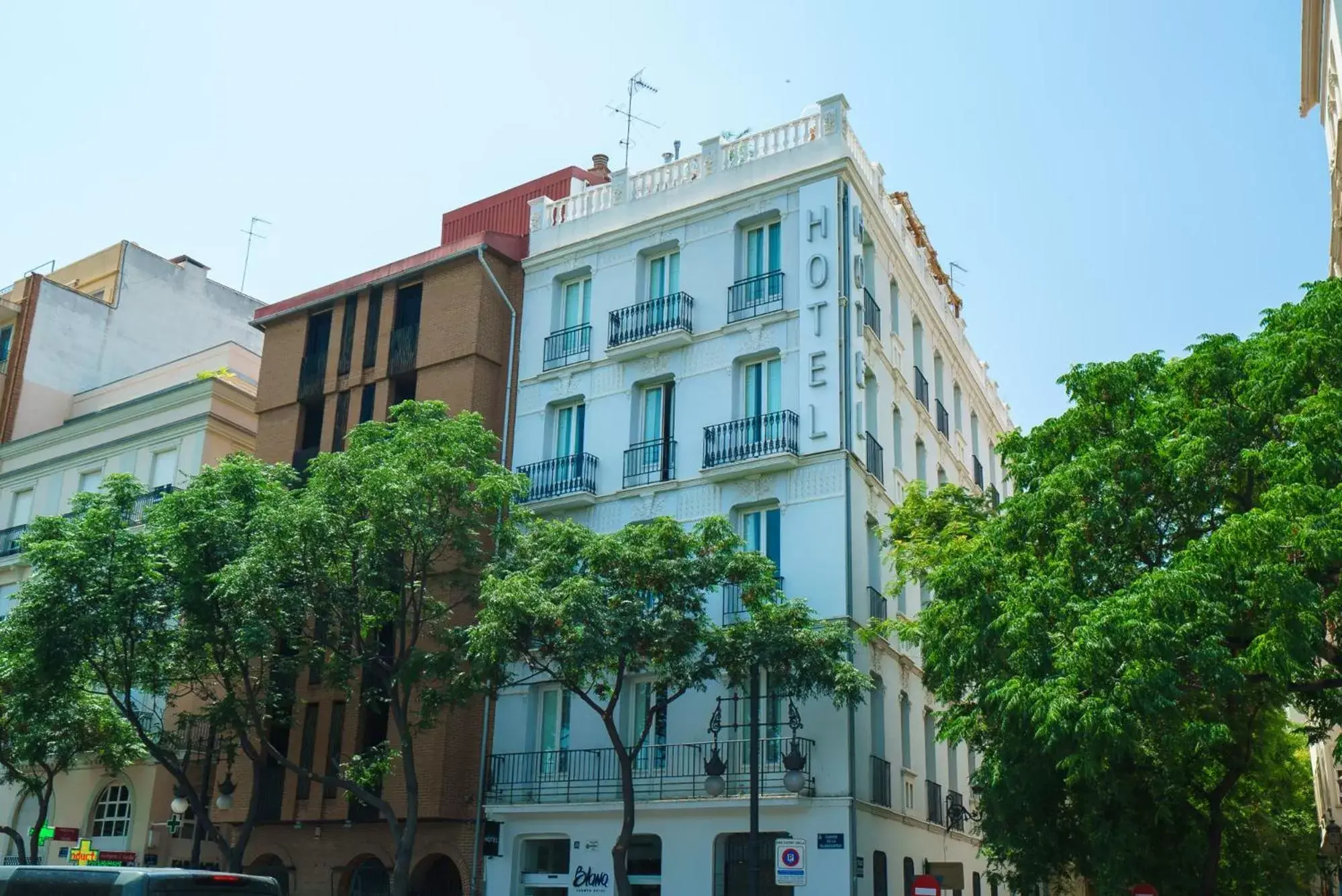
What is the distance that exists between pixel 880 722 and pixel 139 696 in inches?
866

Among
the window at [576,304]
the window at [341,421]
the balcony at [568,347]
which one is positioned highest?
the window at [576,304]

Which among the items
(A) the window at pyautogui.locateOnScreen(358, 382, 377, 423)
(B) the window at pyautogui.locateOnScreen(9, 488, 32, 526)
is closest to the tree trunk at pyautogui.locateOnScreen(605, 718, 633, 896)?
(A) the window at pyautogui.locateOnScreen(358, 382, 377, 423)

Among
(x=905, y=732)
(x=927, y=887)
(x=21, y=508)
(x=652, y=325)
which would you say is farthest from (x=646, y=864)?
(x=21, y=508)

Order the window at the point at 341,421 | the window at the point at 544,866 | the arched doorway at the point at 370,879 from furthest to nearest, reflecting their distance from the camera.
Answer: the window at the point at 341,421
the arched doorway at the point at 370,879
the window at the point at 544,866

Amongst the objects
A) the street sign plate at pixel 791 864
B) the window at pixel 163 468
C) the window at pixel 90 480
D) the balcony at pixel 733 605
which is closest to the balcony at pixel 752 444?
the balcony at pixel 733 605

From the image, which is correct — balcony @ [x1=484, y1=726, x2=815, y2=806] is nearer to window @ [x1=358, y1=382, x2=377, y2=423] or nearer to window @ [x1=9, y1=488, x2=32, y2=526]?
window @ [x1=358, y1=382, x2=377, y2=423]

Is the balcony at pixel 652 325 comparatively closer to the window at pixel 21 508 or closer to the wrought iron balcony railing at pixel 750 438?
the wrought iron balcony railing at pixel 750 438

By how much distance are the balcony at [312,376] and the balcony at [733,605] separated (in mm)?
14211

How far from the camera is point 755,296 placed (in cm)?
2902

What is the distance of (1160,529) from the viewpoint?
19.5 metres

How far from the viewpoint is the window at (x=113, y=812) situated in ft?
118

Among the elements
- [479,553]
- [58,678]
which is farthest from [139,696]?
[479,553]

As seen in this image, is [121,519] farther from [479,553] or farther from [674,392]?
[674,392]

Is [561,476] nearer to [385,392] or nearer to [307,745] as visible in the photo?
[385,392]
